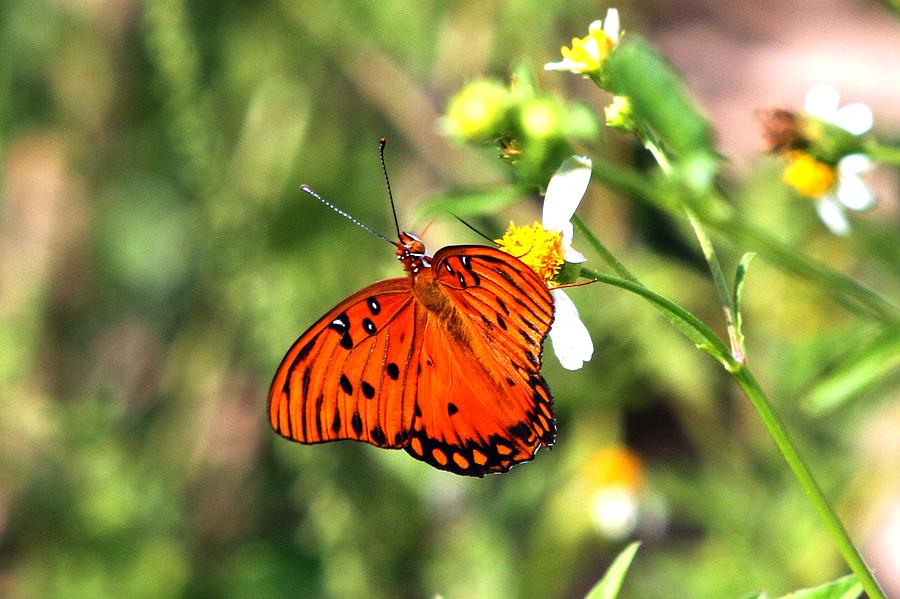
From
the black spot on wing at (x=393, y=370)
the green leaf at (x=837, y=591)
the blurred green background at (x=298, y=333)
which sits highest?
the blurred green background at (x=298, y=333)

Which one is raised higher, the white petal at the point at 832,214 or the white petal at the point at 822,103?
the white petal at the point at 822,103

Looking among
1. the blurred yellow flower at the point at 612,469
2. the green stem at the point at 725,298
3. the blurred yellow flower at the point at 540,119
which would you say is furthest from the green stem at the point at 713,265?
the blurred yellow flower at the point at 612,469

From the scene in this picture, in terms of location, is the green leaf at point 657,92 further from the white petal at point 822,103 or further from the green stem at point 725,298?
the white petal at point 822,103

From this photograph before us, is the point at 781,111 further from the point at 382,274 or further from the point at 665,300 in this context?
the point at 382,274

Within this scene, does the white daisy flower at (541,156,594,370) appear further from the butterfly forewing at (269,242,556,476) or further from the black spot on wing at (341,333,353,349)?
the black spot on wing at (341,333,353,349)

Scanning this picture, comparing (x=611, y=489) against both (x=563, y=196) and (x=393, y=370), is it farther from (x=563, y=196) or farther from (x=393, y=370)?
(x=563, y=196)

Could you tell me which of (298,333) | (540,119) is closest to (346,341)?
(540,119)

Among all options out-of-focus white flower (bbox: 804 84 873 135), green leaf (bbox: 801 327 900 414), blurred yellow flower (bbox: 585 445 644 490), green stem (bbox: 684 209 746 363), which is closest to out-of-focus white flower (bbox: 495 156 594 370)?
green stem (bbox: 684 209 746 363)
